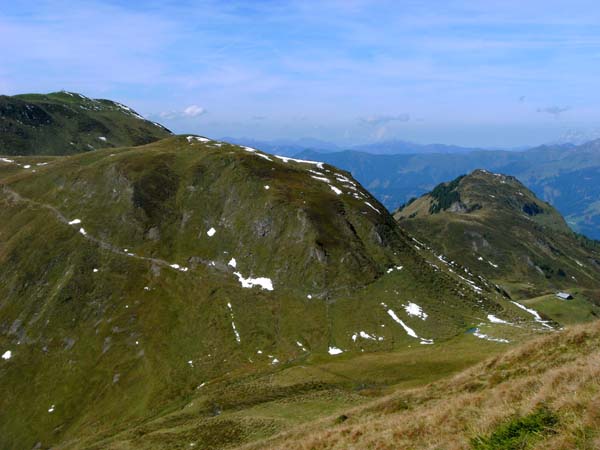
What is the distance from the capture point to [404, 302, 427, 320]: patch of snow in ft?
340

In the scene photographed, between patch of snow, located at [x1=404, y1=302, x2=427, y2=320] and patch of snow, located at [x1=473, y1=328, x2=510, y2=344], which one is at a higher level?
patch of snow, located at [x1=404, y1=302, x2=427, y2=320]

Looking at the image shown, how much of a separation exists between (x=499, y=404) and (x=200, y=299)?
103 m

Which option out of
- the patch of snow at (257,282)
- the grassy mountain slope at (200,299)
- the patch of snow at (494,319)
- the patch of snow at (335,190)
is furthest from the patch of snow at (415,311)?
the patch of snow at (335,190)

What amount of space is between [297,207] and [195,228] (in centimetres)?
3304

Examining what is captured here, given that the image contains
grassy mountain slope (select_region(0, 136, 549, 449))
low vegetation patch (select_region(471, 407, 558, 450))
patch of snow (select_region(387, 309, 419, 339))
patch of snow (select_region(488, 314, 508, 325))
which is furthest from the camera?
patch of snow (select_region(488, 314, 508, 325))

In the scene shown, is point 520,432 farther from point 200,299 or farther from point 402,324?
point 200,299

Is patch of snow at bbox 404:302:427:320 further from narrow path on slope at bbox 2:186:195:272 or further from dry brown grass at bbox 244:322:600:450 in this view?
dry brown grass at bbox 244:322:600:450

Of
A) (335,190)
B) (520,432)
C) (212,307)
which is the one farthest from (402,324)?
(520,432)

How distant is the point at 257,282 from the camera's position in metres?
119

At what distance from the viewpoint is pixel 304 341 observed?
330 feet

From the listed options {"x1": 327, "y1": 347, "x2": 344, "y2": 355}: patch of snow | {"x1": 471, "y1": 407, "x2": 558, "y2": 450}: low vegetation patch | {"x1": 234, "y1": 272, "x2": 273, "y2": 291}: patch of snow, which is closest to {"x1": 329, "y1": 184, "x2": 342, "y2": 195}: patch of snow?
{"x1": 234, "y1": 272, "x2": 273, "y2": 291}: patch of snow

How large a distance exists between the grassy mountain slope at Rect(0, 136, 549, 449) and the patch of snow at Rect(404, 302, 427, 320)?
1.50ft

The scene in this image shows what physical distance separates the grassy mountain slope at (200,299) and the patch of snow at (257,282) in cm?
54

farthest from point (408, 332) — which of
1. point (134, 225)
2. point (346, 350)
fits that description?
point (134, 225)
